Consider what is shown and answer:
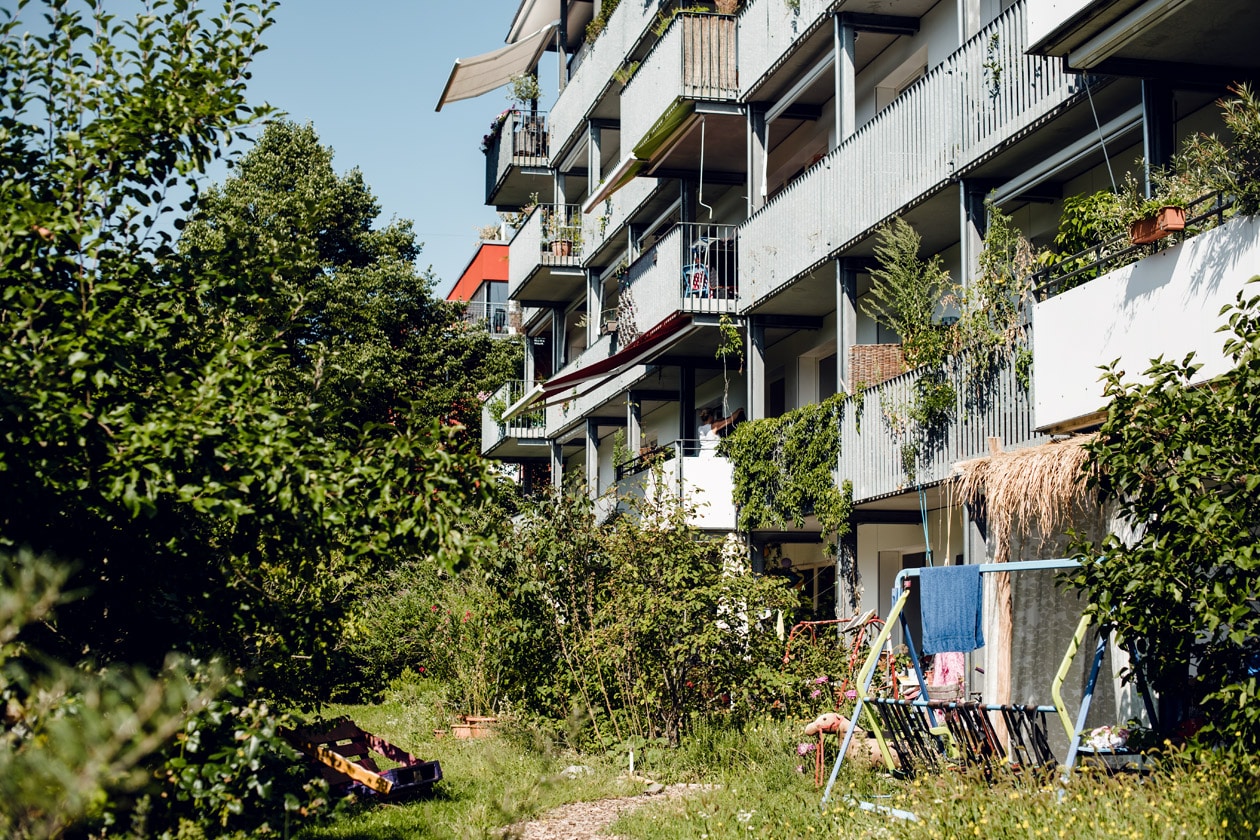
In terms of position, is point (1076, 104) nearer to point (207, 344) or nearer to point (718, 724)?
point (718, 724)

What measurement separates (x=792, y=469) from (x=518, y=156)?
1987 centimetres

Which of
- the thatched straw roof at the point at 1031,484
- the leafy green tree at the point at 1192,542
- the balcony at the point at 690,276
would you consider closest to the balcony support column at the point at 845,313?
the balcony at the point at 690,276

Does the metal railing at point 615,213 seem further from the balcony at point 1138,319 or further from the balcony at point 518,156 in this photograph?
the balcony at point 1138,319

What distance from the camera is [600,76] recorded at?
3098 cm

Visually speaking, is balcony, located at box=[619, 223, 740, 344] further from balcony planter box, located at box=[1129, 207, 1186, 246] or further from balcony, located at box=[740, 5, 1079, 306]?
balcony planter box, located at box=[1129, 207, 1186, 246]

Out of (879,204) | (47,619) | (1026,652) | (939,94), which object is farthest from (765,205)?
(47,619)

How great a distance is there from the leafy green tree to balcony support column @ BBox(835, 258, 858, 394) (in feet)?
32.8

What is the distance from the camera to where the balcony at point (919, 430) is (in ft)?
44.9

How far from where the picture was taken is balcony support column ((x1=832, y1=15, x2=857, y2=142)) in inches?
735

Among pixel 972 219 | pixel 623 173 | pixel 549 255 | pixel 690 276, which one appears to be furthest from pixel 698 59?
pixel 549 255

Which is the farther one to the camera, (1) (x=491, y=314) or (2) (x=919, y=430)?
(1) (x=491, y=314)

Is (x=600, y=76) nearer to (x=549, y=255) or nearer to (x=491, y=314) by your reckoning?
(x=549, y=255)

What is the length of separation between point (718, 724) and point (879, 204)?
7.00 m

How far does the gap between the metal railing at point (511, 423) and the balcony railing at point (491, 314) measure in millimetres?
10361
